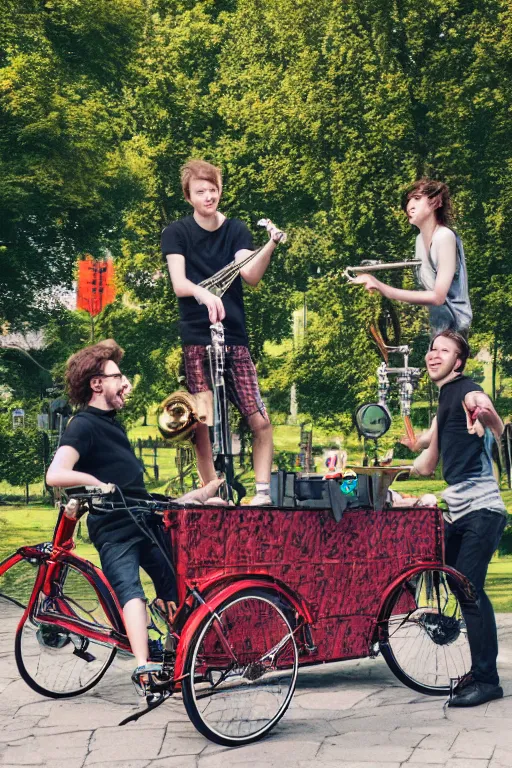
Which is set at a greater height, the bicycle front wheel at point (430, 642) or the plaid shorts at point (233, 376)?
the plaid shorts at point (233, 376)

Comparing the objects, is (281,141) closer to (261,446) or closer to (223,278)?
(223,278)

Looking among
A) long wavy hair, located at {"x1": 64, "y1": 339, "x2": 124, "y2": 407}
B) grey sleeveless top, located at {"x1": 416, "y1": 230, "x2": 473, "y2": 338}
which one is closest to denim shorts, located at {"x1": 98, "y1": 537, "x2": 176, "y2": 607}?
long wavy hair, located at {"x1": 64, "y1": 339, "x2": 124, "y2": 407}

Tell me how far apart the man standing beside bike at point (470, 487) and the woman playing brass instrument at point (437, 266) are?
1.69 ft

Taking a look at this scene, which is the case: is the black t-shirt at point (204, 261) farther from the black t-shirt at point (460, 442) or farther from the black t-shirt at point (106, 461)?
the black t-shirt at point (460, 442)

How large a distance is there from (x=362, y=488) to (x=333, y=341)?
667cm

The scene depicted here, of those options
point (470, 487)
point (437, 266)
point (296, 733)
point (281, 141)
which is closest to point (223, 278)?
point (437, 266)

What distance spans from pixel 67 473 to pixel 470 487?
1.70 meters

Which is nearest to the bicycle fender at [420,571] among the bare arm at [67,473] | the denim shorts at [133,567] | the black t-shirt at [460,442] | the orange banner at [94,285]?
the black t-shirt at [460,442]

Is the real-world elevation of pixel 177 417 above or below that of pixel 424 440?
above

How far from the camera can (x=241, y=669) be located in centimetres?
450

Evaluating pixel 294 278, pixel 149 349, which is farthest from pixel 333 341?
pixel 149 349

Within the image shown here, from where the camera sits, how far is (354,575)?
16.6 feet

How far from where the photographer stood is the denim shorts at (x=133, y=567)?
4.56 metres

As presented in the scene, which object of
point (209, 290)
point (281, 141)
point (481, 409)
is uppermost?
point (281, 141)
